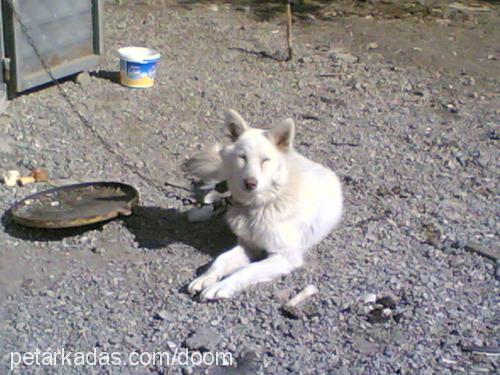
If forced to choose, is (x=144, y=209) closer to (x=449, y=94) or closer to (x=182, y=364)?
(x=182, y=364)

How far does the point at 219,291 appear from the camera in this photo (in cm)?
460

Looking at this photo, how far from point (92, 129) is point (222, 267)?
2.30 meters

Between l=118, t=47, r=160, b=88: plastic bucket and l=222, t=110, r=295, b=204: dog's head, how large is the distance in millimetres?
2832

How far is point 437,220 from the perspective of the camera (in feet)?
18.4

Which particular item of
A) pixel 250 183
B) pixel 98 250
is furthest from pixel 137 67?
pixel 250 183

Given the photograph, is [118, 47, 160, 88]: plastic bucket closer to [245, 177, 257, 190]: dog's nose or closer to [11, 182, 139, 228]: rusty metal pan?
[11, 182, 139, 228]: rusty metal pan

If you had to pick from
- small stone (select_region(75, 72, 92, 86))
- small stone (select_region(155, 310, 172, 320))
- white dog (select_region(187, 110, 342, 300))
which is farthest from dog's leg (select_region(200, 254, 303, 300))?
small stone (select_region(75, 72, 92, 86))

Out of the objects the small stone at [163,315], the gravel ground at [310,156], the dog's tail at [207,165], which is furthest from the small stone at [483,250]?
the small stone at [163,315]

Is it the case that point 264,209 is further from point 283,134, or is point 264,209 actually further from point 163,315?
point 163,315

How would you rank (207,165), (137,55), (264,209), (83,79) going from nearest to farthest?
(264,209)
(207,165)
(137,55)
(83,79)

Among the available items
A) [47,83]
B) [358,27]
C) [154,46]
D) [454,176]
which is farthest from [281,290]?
[358,27]

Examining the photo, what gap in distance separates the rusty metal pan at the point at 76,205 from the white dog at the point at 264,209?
73cm

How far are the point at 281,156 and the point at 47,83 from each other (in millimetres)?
3260

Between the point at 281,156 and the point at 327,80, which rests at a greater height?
the point at 281,156
